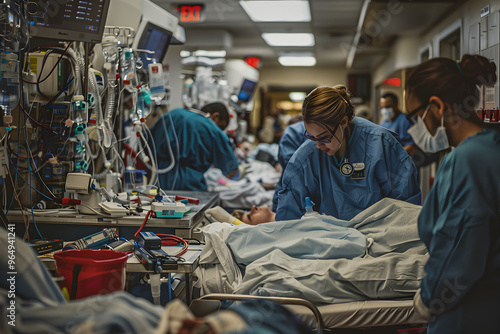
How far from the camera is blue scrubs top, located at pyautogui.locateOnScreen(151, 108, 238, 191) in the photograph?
165 inches

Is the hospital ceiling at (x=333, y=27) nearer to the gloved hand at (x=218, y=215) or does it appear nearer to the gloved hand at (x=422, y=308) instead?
the gloved hand at (x=218, y=215)

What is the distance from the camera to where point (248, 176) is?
17.9 ft

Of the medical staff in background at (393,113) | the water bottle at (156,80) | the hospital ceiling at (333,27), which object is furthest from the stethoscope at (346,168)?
the medical staff in background at (393,113)

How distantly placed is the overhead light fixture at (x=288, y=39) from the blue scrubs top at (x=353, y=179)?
699 cm

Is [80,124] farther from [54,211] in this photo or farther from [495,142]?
[495,142]

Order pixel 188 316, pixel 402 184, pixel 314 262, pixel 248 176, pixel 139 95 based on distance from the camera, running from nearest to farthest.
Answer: pixel 188 316 → pixel 314 262 → pixel 402 184 → pixel 139 95 → pixel 248 176

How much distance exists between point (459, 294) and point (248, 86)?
7.17 m

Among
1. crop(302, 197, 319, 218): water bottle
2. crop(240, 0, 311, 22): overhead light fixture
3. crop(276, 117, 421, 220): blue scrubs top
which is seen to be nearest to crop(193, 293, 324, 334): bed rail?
crop(302, 197, 319, 218): water bottle

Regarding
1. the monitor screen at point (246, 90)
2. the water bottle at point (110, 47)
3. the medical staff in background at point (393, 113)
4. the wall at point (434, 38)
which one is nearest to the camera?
the water bottle at point (110, 47)

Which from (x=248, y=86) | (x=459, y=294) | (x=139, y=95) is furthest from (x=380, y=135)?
(x=248, y=86)

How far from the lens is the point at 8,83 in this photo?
2443 millimetres

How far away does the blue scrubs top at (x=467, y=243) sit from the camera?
5.11 feet

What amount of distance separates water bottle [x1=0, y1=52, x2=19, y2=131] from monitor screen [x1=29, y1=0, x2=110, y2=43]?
26 centimetres

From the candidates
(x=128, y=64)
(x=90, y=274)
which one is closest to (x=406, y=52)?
(x=128, y=64)
